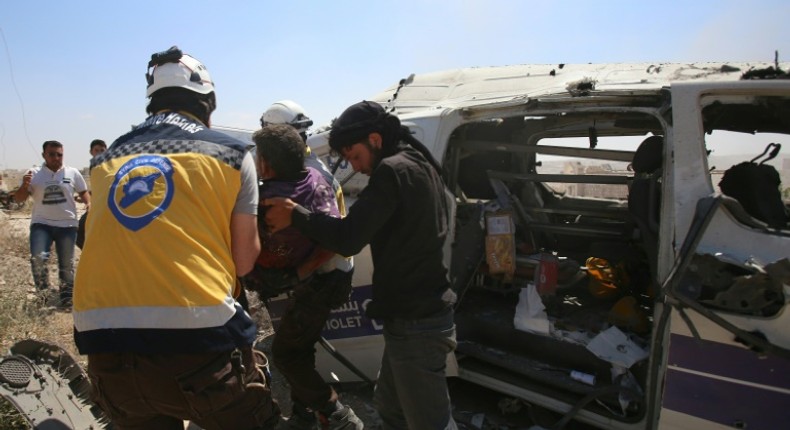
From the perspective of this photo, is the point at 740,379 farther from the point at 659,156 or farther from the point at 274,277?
the point at 274,277

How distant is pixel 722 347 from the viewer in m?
2.14

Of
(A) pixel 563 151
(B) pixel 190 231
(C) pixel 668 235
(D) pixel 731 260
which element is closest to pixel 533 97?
(A) pixel 563 151

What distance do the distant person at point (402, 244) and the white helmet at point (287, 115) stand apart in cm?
137

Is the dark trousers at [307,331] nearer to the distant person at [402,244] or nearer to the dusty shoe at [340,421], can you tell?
the dusty shoe at [340,421]

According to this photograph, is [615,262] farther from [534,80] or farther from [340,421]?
[340,421]

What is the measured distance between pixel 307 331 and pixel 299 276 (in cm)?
47

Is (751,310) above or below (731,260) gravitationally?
below

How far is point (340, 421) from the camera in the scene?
2.89 m

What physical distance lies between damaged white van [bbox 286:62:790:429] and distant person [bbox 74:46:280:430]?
1.49 metres

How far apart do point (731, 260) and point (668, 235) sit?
13.1 inches

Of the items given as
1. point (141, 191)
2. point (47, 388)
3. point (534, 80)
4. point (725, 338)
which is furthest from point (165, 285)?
point (534, 80)

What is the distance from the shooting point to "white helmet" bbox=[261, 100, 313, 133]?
3.45 meters

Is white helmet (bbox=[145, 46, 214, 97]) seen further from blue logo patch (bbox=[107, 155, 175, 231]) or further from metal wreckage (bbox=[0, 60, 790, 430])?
metal wreckage (bbox=[0, 60, 790, 430])

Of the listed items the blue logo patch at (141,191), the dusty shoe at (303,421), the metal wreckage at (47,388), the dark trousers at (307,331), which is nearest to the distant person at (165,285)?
the blue logo patch at (141,191)
